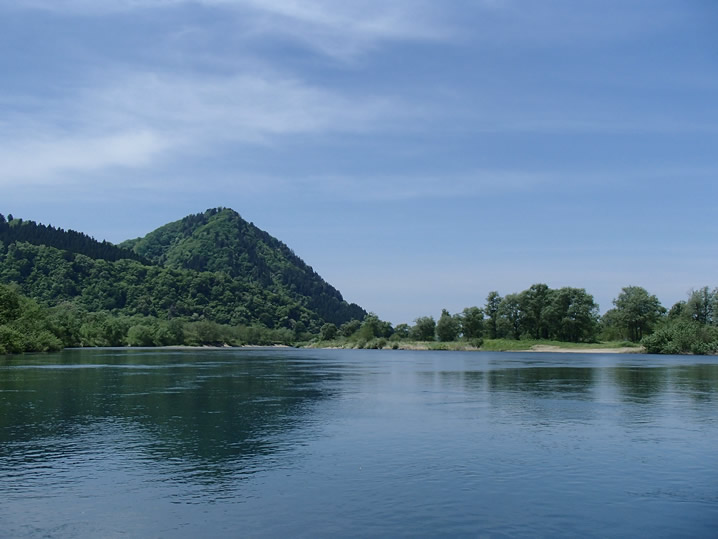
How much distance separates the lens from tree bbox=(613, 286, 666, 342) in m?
189

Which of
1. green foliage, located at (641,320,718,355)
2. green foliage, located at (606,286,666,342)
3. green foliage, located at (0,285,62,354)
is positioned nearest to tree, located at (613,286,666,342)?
green foliage, located at (606,286,666,342)

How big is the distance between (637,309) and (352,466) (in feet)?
606

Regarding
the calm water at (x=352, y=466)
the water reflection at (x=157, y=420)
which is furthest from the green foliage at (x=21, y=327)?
the calm water at (x=352, y=466)

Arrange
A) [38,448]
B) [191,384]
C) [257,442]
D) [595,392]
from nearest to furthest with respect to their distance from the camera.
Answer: [38,448] < [257,442] < [595,392] < [191,384]

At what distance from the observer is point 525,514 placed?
65.1ft

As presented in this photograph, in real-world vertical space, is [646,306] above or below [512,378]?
above

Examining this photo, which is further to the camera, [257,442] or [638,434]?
[638,434]

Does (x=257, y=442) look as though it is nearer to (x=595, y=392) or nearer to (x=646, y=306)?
(x=595, y=392)

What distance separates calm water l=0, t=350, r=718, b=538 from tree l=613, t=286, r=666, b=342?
484 feet

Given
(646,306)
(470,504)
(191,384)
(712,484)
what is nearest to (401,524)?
(470,504)

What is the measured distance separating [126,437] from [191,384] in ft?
106

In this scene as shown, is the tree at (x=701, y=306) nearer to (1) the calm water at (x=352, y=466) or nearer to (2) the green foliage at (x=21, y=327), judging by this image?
(1) the calm water at (x=352, y=466)

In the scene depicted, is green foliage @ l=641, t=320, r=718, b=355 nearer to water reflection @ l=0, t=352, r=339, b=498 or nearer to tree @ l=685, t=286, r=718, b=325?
tree @ l=685, t=286, r=718, b=325

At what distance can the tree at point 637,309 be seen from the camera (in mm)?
188625
